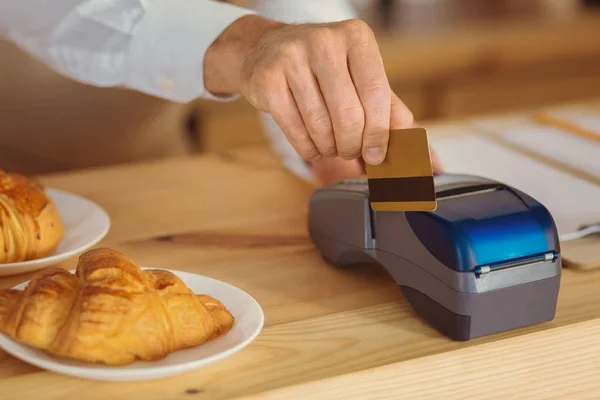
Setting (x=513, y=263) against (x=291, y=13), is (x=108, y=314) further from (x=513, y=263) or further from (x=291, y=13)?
(x=291, y=13)

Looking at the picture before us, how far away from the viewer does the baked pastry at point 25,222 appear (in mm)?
748

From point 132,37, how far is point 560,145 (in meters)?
0.63

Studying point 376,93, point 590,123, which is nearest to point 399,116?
point 376,93

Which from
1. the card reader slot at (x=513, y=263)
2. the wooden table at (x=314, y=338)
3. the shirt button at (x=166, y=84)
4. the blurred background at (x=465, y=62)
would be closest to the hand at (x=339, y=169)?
the wooden table at (x=314, y=338)

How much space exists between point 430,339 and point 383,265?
0.11 m

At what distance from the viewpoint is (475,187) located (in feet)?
2.45

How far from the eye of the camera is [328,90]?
74 centimetres

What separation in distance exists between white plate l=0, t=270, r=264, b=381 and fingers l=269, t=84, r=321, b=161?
7.1 inches

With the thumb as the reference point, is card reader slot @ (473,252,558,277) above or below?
→ below

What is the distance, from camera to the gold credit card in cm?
68

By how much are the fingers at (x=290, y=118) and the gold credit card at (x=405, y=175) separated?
8 centimetres

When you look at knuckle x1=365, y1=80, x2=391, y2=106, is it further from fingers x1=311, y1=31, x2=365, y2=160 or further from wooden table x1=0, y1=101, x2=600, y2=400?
wooden table x1=0, y1=101, x2=600, y2=400

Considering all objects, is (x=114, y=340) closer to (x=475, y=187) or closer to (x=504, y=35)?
(x=475, y=187)

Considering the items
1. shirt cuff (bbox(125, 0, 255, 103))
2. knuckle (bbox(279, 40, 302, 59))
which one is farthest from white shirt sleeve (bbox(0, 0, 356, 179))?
knuckle (bbox(279, 40, 302, 59))
